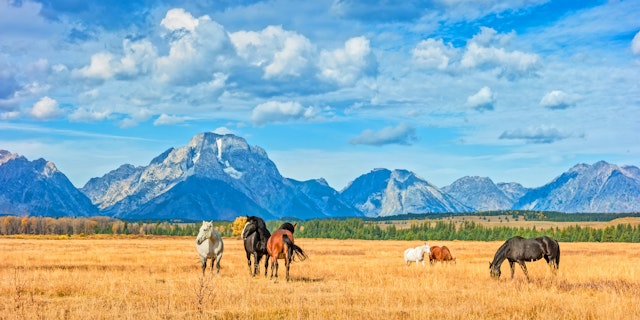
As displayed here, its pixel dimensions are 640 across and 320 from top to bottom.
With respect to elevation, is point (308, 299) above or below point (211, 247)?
below

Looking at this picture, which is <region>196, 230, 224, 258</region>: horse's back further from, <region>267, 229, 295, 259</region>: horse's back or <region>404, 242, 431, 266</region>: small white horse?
<region>404, 242, 431, 266</region>: small white horse

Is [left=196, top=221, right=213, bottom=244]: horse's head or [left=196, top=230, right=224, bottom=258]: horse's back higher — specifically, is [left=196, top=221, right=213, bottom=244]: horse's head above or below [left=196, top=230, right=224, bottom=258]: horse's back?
above

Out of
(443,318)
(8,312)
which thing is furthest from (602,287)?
(8,312)

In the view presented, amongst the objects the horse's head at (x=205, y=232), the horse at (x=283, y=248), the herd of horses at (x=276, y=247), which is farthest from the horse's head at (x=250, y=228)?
the horse at (x=283, y=248)

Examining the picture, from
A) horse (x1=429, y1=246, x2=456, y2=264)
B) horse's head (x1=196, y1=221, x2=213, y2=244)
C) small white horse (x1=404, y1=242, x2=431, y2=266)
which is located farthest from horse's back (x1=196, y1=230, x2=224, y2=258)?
horse (x1=429, y1=246, x2=456, y2=264)

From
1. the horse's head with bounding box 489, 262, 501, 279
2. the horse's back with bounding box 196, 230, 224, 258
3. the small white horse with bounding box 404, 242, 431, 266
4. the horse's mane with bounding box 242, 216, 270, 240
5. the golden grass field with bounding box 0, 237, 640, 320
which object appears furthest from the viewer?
the small white horse with bounding box 404, 242, 431, 266

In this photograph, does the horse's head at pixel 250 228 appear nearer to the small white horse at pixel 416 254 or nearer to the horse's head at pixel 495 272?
the horse's head at pixel 495 272

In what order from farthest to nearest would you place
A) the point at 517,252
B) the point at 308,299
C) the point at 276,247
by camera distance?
the point at 517,252 < the point at 276,247 < the point at 308,299

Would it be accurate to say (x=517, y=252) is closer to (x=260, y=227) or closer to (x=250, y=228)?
(x=260, y=227)

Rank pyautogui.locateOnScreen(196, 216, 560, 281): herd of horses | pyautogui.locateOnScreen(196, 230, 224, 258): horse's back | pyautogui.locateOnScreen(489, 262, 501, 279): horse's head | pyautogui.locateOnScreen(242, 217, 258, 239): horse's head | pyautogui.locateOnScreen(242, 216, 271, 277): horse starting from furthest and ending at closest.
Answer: pyautogui.locateOnScreen(242, 217, 258, 239): horse's head
pyautogui.locateOnScreen(242, 216, 271, 277): horse
pyautogui.locateOnScreen(489, 262, 501, 279): horse's head
pyautogui.locateOnScreen(196, 230, 224, 258): horse's back
pyautogui.locateOnScreen(196, 216, 560, 281): herd of horses

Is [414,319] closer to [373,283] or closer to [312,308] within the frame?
[312,308]

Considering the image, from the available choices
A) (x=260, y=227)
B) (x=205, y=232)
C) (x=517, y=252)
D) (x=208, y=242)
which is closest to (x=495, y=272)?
(x=517, y=252)

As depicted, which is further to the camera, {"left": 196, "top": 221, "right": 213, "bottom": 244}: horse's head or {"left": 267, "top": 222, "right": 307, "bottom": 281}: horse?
{"left": 196, "top": 221, "right": 213, "bottom": 244}: horse's head

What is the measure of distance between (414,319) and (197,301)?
680 cm
